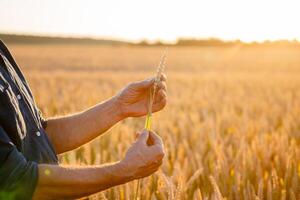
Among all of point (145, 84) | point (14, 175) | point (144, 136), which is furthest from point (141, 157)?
point (145, 84)

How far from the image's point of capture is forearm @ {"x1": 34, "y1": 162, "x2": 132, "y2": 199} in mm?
1543

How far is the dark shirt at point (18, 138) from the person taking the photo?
1488 mm

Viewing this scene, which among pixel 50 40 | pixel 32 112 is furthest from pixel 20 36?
pixel 32 112

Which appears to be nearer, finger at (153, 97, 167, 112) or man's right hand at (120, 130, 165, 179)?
man's right hand at (120, 130, 165, 179)

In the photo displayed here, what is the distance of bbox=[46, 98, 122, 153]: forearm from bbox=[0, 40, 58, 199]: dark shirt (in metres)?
0.07

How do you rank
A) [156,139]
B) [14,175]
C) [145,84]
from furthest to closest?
1. [145,84]
2. [156,139]
3. [14,175]

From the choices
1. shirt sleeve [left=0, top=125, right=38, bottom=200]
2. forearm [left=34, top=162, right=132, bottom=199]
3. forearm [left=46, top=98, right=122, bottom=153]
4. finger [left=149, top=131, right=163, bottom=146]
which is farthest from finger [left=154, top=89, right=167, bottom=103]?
shirt sleeve [left=0, top=125, right=38, bottom=200]

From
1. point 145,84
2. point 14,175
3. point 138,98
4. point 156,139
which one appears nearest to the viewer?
point 14,175

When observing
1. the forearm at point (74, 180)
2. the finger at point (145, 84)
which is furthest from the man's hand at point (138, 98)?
the forearm at point (74, 180)

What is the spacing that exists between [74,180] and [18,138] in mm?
253

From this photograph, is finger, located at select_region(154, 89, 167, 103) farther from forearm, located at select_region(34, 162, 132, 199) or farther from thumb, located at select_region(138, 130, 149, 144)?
forearm, located at select_region(34, 162, 132, 199)

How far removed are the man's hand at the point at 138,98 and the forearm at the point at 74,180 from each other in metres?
0.57

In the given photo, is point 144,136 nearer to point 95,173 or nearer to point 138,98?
point 95,173

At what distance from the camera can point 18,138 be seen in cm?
168
